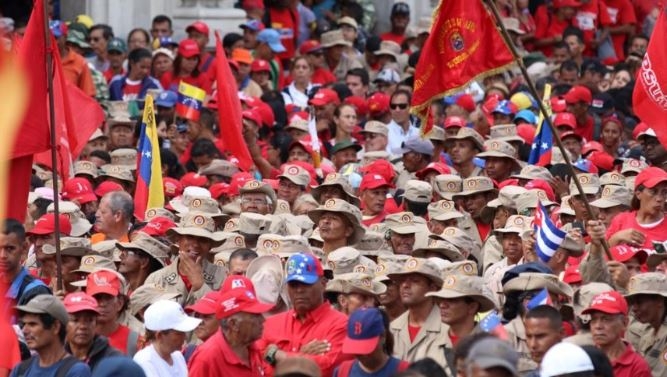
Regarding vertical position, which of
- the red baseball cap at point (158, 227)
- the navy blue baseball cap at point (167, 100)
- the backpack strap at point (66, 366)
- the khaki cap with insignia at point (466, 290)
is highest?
the khaki cap with insignia at point (466, 290)

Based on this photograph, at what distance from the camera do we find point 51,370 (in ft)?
43.9

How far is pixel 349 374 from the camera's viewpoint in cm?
1366

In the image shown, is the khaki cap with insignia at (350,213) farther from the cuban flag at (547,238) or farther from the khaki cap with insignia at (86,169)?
the khaki cap with insignia at (86,169)

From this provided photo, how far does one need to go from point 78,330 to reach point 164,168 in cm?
846

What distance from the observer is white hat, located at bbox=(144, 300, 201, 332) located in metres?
14.4

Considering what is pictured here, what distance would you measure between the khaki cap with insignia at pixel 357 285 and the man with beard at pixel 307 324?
0.64 m

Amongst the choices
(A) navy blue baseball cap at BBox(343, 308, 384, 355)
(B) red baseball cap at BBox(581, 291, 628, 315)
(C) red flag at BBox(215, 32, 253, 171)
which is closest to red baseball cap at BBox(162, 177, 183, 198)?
(C) red flag at BBox(215, 32, 253, 171)

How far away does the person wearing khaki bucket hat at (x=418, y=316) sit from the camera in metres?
14.6

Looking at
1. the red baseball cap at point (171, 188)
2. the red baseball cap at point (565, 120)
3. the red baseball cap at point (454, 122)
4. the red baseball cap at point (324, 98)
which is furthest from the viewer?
the red baseball cap at point (324, 98)

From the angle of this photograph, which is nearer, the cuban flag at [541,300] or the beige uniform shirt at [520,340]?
the beige uniform shirt at [520,340]

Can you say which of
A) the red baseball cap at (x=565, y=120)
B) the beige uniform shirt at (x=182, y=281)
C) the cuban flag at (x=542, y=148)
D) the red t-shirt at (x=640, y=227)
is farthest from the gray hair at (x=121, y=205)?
the red baseball cap at (x=565, y=120)

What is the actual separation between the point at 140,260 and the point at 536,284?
3.56m

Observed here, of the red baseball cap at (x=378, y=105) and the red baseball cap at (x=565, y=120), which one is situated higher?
the red baseball cap at (x=565, y=120)

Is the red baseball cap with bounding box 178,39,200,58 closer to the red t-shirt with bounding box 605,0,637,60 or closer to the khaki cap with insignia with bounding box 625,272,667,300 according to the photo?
the red t-shirt with bounding box 605,0,637,60
